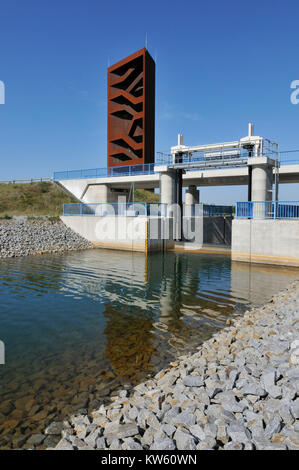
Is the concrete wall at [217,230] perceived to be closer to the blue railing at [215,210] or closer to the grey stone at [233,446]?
the blue railing at [215,210]

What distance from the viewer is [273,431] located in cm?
329

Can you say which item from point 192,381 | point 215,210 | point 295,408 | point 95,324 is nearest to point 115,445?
point 192,381

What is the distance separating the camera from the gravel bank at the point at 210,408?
3338 millimetres

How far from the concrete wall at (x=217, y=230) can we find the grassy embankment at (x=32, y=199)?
2044 cm

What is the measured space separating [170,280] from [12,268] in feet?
31.8

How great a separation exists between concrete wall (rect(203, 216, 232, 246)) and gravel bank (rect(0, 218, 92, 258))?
12.6 meters

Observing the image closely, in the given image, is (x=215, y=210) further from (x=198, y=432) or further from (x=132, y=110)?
(x=198, y=432)

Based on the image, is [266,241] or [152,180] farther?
[152,180]

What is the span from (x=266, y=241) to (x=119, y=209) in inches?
574

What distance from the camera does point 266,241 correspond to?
1930 cm

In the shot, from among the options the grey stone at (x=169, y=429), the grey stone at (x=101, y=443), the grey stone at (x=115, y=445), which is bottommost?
the grey stone at (x=101, y=443)

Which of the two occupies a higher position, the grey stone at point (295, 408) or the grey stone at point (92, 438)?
the grey stone at point (295, 408)

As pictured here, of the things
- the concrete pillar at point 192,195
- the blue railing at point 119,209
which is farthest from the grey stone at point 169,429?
the concrete pillar at point 192,195

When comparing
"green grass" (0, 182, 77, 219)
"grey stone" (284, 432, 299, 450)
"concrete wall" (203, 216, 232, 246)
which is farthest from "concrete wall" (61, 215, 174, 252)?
"grey stone" (284, 432, 299, 450)
